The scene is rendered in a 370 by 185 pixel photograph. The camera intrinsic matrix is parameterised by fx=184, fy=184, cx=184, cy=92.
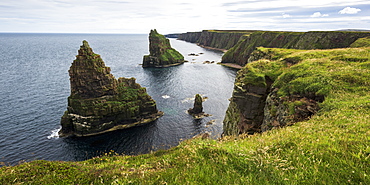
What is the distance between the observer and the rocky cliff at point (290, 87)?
56.9 feet

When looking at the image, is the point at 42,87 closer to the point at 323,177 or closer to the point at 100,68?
the point at 100,68

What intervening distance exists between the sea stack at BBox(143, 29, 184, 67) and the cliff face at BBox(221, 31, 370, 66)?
45386 millimetres

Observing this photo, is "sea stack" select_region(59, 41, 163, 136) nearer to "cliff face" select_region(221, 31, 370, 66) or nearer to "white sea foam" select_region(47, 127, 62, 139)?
"white sea foam" select_region(47, 127, 62, 139)

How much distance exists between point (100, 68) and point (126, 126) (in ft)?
59.9

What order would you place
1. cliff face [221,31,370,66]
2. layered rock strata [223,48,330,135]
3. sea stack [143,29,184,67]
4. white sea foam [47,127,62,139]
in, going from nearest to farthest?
layered rock strata [223,48,330,135] → white sea foam [47,127,62,139] → cliff face [221,31,370,66] → sea stack [143,29,184,67]

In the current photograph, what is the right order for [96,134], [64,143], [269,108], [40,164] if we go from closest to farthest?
[40,164] < [269,108] < [64,143] < [96,134]

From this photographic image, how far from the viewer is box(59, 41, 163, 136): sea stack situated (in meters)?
48.2

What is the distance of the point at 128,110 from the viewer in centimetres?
5397

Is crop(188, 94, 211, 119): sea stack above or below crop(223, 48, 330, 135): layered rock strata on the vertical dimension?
below

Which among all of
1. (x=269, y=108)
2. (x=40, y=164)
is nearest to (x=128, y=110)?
(x=269, y=108)

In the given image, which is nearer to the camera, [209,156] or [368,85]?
[209,156]

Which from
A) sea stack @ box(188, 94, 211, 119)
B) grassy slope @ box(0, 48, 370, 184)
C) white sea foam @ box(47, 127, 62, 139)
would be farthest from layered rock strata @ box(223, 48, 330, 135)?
white sea foam @ box(47, 127, 62, 139)

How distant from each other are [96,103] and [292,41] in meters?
135

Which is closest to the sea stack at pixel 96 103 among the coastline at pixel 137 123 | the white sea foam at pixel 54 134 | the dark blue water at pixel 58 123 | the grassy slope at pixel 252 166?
the coastline at pixel 137 123
